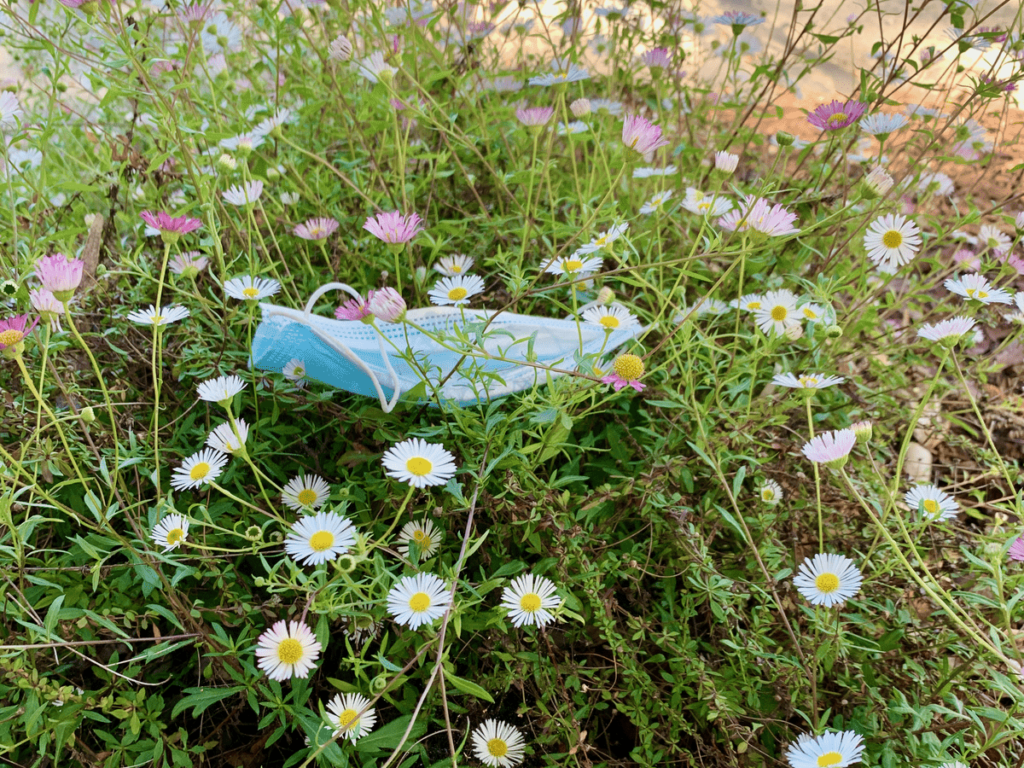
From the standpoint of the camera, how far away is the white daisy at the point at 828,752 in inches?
29.6

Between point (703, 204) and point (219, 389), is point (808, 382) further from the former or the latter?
point (219, 389)

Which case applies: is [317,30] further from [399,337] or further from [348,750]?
[348,750]

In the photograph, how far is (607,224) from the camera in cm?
139

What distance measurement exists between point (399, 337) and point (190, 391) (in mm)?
339

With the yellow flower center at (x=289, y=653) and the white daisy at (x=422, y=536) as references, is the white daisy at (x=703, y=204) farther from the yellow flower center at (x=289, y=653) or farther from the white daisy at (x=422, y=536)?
the yellow flower center at (x=289, y=653)

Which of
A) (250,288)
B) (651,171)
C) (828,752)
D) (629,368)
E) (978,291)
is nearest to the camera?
(828,752)

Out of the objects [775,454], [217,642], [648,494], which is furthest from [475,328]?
[775,454]

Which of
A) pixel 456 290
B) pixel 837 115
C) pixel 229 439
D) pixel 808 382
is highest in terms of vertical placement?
pixel 837 115

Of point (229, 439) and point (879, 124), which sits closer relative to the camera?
point (229, 439)

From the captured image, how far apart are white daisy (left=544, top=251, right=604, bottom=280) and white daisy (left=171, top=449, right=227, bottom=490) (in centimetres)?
48

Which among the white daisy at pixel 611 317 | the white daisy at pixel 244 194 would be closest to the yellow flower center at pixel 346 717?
the white daisy at pixel 611 317

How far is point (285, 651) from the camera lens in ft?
2.51

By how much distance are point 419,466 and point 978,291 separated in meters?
0.75

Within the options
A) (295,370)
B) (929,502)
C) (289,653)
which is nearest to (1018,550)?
(929,502)
